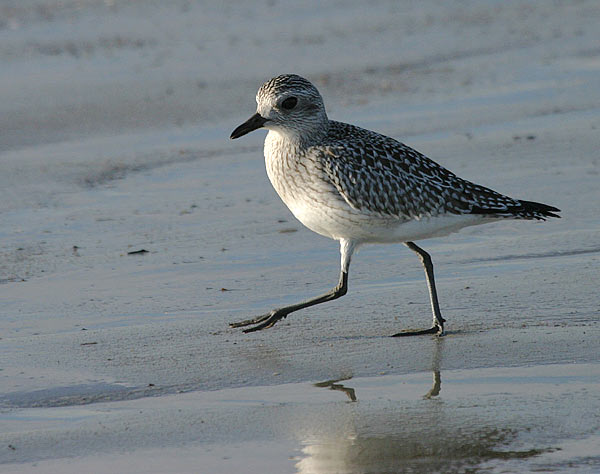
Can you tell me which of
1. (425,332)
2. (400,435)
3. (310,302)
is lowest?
(400,435)

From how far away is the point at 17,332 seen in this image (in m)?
6.32

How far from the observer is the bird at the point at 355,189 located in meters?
6.41

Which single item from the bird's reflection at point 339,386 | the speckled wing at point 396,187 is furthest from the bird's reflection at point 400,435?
A: the speckled wing at point 396,187

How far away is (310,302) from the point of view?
646 cm

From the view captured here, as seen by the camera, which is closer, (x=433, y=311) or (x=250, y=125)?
(x=433, y=311)

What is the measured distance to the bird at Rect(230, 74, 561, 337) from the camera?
6.41 metres

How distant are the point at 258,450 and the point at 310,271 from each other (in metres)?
2.84

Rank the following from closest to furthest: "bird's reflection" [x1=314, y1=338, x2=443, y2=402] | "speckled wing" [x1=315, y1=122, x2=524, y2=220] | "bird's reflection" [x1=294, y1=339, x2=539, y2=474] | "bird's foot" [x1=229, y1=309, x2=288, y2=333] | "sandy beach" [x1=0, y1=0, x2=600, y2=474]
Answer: "bird's reflection" [x1=294, y1=339, x2=539, y2=474]
"sandy beach" [x1=0, y1=0, x2=600, y2=474]
"bird's reflection" [x1=314, y1=338, x2=443, y2=402]
"bird's foot" [x1=229, y1=309, x2=288, y2=333]
"speckled wing" [x1=315, y1=122, x2=524, y2=220]

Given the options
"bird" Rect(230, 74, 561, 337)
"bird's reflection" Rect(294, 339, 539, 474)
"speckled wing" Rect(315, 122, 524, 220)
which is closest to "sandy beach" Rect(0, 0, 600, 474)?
"bird's reflection" Rect(294, 339, 539, 474)

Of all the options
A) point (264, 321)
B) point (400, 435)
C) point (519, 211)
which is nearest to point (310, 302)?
point (264, 321)

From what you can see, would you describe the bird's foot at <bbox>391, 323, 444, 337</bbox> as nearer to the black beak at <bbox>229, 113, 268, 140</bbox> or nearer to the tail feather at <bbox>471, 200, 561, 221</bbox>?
the tail feather at <bbox>471, 200, 561, 221</bbox>

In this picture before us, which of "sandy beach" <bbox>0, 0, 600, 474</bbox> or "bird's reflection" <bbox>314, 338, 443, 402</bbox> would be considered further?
"bird's reflection" <bbox>314, 338, 443, 402</bbox>

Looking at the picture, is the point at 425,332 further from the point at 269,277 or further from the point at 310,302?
the point at 269,277

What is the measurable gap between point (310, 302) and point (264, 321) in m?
0.33
